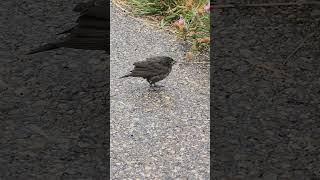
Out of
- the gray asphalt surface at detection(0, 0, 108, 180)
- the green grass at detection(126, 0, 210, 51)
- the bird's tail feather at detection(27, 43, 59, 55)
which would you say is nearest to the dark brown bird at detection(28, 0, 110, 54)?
the bird's tail feather at detection(27, 43, 59, 55)

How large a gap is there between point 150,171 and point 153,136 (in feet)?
1.61

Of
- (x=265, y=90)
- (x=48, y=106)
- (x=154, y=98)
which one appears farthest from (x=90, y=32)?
(x=265, y=90)

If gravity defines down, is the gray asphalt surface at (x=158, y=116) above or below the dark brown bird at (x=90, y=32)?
below

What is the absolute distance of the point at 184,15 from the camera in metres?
6.39

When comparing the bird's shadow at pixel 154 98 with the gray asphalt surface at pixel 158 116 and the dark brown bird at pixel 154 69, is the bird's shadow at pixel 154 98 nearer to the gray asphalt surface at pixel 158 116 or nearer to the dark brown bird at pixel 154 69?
the gray asphalt surface at pixel 158 116

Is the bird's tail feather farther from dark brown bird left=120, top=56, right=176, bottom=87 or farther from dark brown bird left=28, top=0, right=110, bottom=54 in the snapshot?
dark brown bird left=120, top=56, right=176, bottom=87

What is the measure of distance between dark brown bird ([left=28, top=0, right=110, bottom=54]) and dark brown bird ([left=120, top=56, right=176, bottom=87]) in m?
0.83

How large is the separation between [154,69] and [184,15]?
148 centimetres

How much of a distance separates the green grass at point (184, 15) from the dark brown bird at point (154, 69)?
33.6 inches

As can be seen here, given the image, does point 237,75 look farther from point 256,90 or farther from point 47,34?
point 47,34

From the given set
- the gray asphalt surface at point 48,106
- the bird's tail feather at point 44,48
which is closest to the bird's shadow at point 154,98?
the gray asphalt surface at point 48,106

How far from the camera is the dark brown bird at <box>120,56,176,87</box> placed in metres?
5.04

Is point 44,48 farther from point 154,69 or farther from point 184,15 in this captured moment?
point 184,15

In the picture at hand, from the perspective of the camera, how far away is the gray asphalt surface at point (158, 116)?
161 inches
